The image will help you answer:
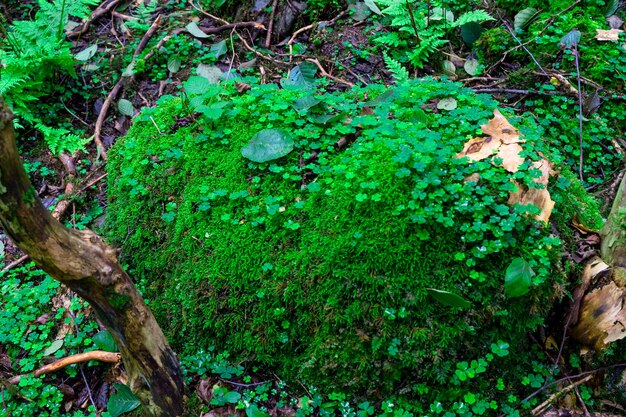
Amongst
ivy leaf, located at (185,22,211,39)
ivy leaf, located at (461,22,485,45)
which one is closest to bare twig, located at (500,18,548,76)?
ivy leaf, located at (461,22,485,45)

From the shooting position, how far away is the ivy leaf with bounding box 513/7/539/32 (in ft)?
17.6

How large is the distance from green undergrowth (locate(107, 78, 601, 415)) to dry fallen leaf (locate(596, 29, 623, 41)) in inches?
78.0

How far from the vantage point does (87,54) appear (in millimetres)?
5793

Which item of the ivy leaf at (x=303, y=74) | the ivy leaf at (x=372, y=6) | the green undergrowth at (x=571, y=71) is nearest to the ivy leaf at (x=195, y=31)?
the ivy leaf at (x=303, y=74)

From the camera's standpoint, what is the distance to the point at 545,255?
2.96 metres

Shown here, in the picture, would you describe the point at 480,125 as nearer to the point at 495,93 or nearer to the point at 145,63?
the point at 495,93

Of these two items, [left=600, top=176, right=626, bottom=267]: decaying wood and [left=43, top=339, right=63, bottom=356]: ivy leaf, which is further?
[left=43, top=339, right=63, bottom=356]: ivy leaf

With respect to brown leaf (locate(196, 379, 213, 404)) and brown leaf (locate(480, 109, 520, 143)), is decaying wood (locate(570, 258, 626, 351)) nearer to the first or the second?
brown leaf (locate(480, 109, 520, 143))

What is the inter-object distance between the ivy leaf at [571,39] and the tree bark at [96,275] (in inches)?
189

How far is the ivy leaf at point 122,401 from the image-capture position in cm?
308

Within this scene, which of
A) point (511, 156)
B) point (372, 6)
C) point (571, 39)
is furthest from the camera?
point (372, 6)

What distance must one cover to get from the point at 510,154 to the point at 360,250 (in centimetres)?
121

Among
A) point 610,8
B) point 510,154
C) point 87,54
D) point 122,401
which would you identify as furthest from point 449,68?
point 122,401

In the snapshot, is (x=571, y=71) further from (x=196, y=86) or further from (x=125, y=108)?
(x=125, y=108)
